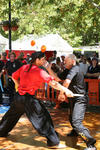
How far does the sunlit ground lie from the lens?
613 centimetres

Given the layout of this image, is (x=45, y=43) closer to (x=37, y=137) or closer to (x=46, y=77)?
(x=37, y=137)

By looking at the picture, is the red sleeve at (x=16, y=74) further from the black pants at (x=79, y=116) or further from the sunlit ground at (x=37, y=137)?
the sunlit ground at (x=37, y=137)

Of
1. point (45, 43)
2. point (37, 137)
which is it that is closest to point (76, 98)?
point (37, 137)

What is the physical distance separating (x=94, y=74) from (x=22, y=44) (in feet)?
40.9

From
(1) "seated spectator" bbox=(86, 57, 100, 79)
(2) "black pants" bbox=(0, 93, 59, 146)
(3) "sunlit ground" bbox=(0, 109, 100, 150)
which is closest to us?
(2) "black pants" bbox=(0, 93, 59, 146)

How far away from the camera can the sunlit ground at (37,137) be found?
241 inches

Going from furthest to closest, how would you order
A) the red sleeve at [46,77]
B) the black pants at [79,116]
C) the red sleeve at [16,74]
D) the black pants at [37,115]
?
the red sleeve at [16,74], the black pants at [37,115], the black pants at [79,116], the red sleeve at [46,77]

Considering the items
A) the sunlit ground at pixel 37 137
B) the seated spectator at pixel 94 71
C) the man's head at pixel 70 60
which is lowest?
the sunlit ground at pixel 37 137

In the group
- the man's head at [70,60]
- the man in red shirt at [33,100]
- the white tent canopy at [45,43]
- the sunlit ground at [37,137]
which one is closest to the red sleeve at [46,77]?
the man in red shirt at [33,100]

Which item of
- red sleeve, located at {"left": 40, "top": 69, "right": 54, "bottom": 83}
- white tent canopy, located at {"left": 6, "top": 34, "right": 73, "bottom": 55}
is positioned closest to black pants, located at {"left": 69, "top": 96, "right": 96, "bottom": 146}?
red sleeve, located at {"left": 40, "top": 69, "right": 54, "bottom": 83}

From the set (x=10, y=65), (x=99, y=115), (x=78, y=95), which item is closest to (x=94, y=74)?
(x=99, y=115)

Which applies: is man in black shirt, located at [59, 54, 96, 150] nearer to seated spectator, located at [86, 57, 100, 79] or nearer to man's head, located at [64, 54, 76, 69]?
man's head, located at [64, 54, 76, 69]

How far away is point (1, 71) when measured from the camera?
35.6 feet

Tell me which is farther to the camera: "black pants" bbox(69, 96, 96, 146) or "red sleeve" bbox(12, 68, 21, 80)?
"red sleeve" bbox(12, 68, 21, 80)
